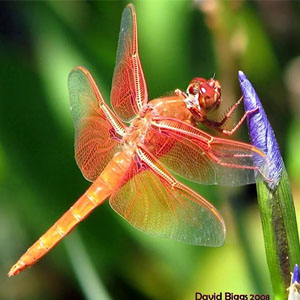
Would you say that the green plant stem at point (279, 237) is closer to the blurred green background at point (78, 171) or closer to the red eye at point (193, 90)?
the red eye at point (193, 90)

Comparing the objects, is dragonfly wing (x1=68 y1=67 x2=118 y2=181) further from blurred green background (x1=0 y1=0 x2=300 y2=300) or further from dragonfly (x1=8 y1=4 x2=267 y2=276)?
blurred green background (x1=0 y1=0 x2=300 y2=300)

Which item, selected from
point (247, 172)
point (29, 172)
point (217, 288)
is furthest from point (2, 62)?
point (247, 172)

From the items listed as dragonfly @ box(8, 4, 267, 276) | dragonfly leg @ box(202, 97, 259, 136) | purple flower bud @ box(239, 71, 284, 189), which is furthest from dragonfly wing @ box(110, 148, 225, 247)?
purple flower bud @ box(239, 71, 284, 189)

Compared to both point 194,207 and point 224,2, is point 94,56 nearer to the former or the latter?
point 224,2

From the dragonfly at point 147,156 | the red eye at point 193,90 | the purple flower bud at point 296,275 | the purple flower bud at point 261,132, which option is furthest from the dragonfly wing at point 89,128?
the purple flower bud at point 296,275

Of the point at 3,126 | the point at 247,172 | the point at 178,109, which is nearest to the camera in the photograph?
the point at 247,172

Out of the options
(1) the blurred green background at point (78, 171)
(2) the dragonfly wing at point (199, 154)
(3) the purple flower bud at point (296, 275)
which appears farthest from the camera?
(1) the blurred green background at point (78, 171)

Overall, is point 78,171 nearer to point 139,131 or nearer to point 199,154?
point 139,131

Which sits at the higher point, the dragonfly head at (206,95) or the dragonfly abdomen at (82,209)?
the dragonfly head at (206,95)
